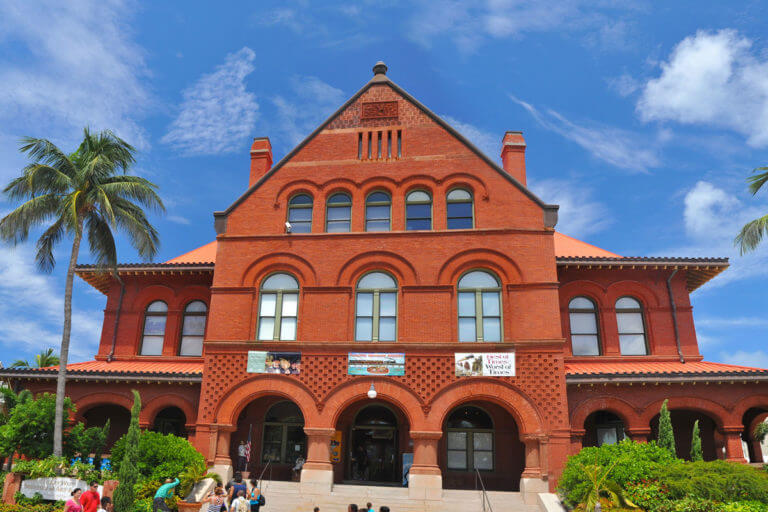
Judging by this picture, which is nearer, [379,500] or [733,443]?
[379,500]

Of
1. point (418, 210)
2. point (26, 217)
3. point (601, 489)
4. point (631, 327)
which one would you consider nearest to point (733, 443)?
point (631, 327)

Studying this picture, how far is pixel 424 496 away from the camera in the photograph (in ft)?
56.3

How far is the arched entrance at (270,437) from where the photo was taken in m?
20.3

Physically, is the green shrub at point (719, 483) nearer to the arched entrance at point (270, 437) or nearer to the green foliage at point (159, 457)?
the arched entrance at point (270, 437)

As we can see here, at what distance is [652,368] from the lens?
1967 centimetres

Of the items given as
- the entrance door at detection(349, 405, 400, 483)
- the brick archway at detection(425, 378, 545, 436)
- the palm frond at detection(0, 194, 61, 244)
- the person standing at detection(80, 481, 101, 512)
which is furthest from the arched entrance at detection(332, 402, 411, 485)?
the palm frond at detection(0, 194, 61, 244)

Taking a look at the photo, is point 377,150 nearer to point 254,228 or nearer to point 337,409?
point 254,228

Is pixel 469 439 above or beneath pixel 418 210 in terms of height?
beneath

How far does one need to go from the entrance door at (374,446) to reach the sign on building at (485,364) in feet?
12.2

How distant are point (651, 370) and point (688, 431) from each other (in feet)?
10.2

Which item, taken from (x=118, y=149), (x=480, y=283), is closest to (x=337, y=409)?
(x=480, y=283)

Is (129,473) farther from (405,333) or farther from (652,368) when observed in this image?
(652,368)

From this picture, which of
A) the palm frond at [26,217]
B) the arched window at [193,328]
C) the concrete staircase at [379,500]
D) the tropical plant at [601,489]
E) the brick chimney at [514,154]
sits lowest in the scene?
A: the concrete staircase at [379,500]

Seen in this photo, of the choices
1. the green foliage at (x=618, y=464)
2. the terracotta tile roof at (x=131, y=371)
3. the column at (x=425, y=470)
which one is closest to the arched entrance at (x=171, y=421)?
the terracotta tile roof at (x=131, y=371)
